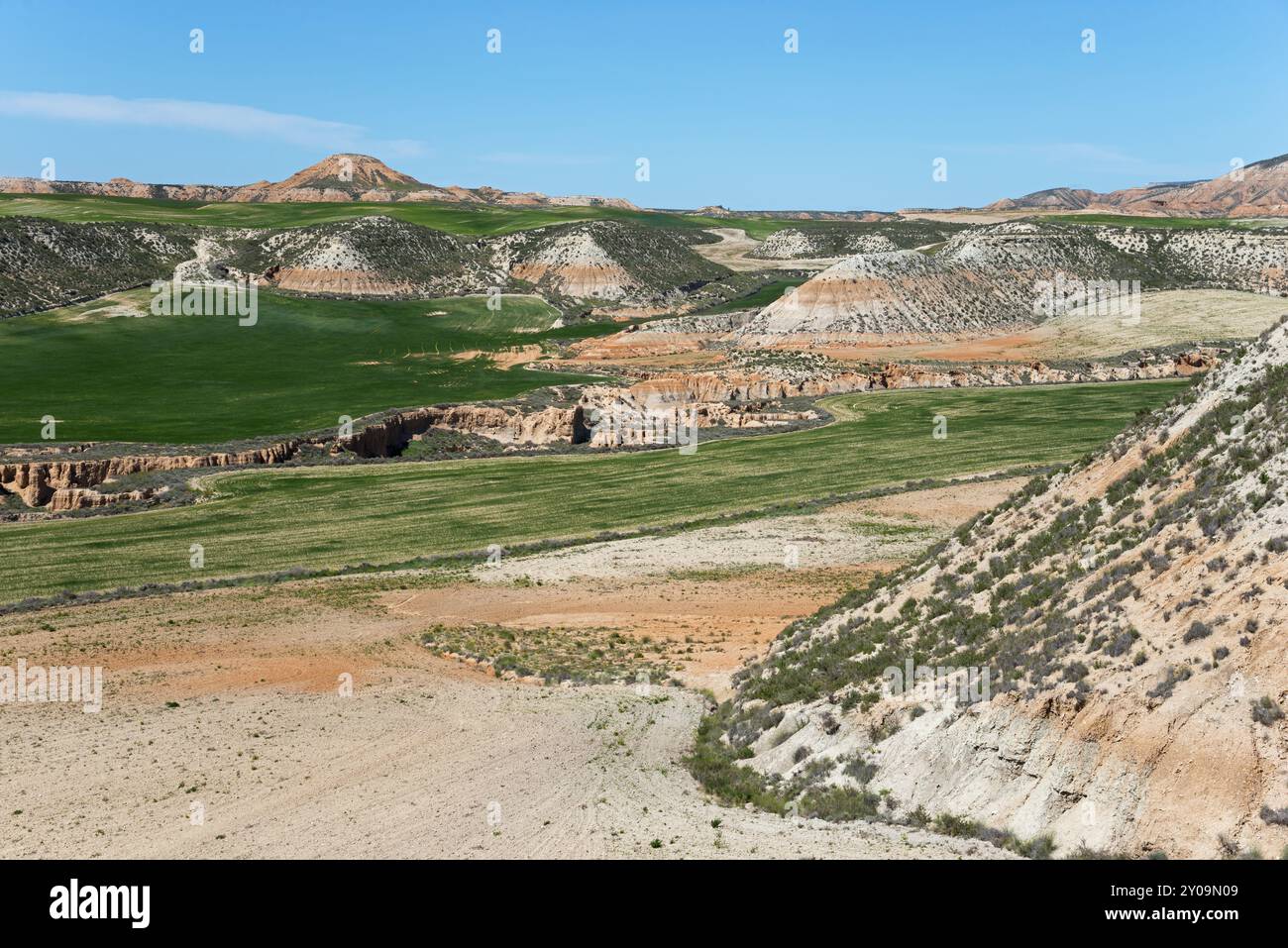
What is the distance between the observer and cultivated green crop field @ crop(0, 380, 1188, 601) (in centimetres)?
4850

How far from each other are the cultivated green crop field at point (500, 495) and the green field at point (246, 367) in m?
18.4

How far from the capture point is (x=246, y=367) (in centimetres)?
11262

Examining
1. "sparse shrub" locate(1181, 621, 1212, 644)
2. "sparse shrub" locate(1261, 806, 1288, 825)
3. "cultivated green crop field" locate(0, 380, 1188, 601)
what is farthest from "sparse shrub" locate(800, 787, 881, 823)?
"cultivated green crop field" locate(0, 380, 1188, 601)

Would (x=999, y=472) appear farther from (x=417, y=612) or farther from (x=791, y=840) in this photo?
(x=791, y=840)

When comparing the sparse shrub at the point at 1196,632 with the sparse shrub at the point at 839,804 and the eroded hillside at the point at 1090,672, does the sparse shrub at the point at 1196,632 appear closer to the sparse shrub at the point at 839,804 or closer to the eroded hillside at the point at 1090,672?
the eroded hillside at the point at 1090,672

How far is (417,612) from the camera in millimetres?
39062

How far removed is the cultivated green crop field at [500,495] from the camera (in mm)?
48500

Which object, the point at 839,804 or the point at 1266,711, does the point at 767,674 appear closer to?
the point at 839,804

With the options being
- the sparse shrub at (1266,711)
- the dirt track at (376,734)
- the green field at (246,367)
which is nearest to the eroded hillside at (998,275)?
the green field at (246,367)

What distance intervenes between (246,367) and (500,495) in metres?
60.4

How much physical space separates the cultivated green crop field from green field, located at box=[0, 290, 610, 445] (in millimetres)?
18411

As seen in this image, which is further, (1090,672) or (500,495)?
(500,495)

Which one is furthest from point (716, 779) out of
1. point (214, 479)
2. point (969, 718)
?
point (214, 479)

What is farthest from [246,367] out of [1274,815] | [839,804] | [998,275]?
[1274,815]
